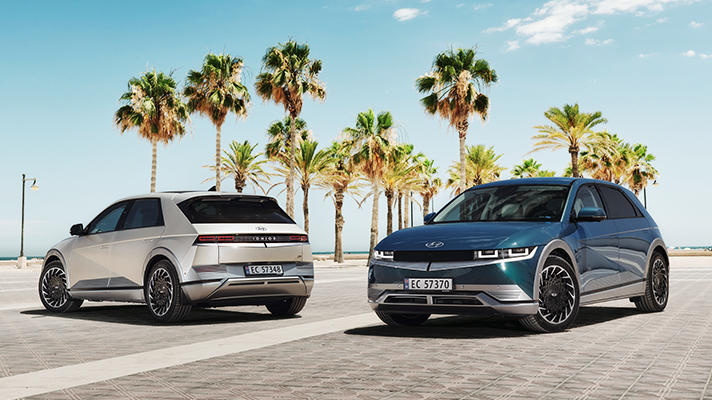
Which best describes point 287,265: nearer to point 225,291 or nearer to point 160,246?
point 225,291

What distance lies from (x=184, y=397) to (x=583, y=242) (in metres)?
5.19

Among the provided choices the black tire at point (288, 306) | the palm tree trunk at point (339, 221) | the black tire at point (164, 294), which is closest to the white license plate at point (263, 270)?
the black tire at point (288, 306)

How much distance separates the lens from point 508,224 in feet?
25.7

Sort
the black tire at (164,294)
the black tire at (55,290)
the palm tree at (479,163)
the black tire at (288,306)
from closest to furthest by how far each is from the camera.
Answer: the black tire at (164,294) → the black tire at (288,306) → the black tire at (55,290) → the palm tree at (479,163)

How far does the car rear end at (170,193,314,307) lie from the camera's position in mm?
8898

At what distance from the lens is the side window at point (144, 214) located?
9.79 meters

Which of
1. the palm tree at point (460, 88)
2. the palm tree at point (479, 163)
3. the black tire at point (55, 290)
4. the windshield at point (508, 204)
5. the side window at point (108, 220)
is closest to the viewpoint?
the windshield at point (508, 204)

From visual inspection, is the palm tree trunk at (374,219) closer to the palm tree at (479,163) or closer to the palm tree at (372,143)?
the palm tree at (372,143)

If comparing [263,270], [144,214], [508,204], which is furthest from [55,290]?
[508,204]

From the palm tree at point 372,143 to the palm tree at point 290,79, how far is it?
529 cm

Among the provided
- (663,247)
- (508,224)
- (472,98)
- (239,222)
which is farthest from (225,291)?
(472,98)

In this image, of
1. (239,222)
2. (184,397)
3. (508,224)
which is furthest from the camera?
(239,222)

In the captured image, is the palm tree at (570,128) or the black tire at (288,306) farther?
the palm tree at (570,128)

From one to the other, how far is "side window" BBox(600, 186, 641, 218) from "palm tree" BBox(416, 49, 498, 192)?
28.2m
